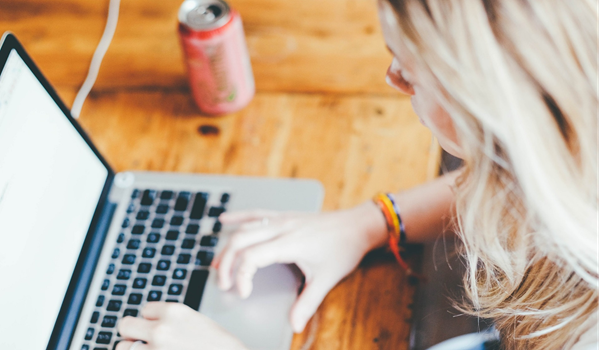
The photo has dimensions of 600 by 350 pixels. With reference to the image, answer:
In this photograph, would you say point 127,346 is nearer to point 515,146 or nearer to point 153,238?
point 153,238

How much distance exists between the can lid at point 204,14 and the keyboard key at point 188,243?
0.27 metres

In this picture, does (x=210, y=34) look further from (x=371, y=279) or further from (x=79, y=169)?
(x=371, y=279)

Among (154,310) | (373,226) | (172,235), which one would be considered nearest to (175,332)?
(154,310)

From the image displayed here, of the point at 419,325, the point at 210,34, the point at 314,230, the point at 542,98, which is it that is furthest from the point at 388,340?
the point at 210,34

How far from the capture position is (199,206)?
70 cm

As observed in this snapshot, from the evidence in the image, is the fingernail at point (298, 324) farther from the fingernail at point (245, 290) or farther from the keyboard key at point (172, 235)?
the keyboard key at point (172, 235)

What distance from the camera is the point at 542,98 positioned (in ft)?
1.23

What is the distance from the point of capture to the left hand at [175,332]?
1.85ft

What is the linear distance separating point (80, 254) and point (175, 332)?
0.57ft

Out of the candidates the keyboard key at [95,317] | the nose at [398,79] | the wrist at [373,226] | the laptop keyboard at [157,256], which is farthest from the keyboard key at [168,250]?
the nose at [398,79]

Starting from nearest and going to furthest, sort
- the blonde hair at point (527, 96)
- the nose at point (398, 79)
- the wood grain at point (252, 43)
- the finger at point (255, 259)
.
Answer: the blonde hair at point (527, 96) → the nose at point (398, 79) → the finger at point (255, 259) → the wood grain at point (252, 43)

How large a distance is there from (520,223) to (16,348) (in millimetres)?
503

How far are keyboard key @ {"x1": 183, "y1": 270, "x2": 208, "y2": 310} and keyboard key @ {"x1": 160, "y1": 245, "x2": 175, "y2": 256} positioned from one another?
0.04 m

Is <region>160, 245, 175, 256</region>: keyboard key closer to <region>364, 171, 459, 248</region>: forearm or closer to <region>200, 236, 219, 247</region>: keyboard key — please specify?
<region>200, 236, 219, 247</region>: keyboard key
